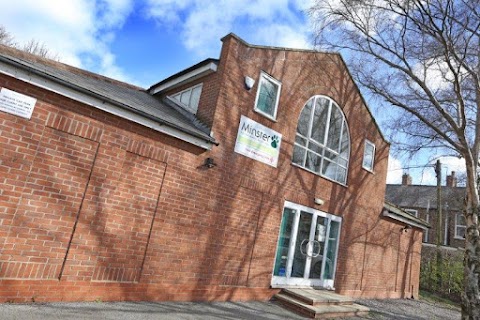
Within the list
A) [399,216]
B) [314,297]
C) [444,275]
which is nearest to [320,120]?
[314,297]

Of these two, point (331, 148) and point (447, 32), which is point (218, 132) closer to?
point (331, 148)

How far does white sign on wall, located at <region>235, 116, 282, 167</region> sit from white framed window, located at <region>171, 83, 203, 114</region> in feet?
4.18

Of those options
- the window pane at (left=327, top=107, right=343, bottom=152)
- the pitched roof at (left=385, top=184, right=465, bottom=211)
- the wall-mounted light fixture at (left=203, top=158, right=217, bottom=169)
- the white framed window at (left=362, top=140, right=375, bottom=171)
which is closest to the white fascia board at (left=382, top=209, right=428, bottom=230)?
the white framed window at (left=362, top=140, right=375, bottom=171)

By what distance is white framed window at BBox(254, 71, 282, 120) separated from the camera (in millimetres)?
7941

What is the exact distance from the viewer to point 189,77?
7.95 m

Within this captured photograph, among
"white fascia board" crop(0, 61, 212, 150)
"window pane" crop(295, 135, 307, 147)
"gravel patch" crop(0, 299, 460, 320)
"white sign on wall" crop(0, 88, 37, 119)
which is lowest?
"gravel patch" crop(0, 299, 460, 320)

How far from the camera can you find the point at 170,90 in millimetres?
8969

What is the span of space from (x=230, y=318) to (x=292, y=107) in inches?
217

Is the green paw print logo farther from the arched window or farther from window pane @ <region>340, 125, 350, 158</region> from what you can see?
window pane @ <region>340, 125, 350, 158</region>

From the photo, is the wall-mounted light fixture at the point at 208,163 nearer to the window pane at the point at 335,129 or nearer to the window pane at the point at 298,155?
the window pane at the point at 298,155

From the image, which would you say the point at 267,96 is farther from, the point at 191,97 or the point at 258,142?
the point at 191,97

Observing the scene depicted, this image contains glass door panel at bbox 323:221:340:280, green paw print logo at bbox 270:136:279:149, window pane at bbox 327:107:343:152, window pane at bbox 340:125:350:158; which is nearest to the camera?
green paw print logo at bbox 270:136:279:149

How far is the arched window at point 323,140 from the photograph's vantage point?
359 inches

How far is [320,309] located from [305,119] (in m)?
5.04
